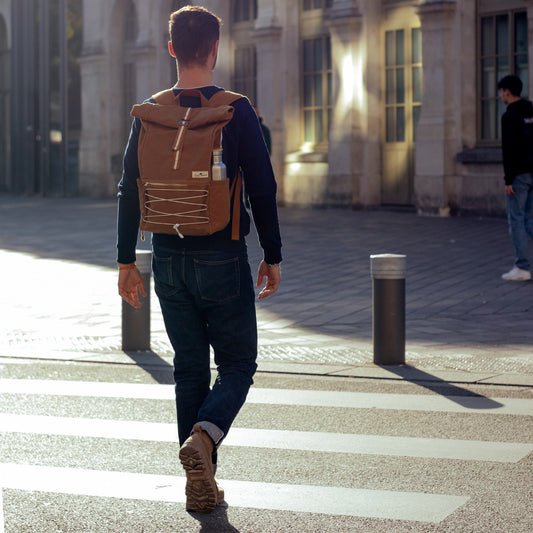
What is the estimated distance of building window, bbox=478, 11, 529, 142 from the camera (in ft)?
60.2

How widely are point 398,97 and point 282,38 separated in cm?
344

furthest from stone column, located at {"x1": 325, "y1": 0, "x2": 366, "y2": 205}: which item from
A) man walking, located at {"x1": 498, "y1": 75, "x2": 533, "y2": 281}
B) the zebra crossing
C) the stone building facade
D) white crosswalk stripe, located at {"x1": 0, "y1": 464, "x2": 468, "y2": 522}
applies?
white crosswalk stripe, located at {"x1": 0, "y1": 464, "x2": 468, "y2": 522}

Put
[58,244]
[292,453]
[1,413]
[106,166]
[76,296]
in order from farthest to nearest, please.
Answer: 1. [106,166]
2. [58,244]
3. [76,296]
4. [1,413]
5. [292,453]

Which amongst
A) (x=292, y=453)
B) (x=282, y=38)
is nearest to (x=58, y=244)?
(x=282, y=38)

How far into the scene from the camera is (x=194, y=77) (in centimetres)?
409

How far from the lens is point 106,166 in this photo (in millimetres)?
29672

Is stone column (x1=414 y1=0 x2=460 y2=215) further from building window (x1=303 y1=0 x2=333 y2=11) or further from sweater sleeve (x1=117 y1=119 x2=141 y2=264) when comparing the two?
sweater sleeve (x1=117 y1=119 x2=141 y2=264)

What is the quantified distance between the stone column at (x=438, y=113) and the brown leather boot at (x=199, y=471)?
15310 millimetres

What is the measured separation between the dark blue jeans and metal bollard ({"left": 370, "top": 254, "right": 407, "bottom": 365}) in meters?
2.70

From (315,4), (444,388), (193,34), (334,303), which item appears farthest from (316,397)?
(315,4)

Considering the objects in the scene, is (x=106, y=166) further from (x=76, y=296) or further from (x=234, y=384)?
(x=234, y=384)

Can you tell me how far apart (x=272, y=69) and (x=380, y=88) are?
119 inches

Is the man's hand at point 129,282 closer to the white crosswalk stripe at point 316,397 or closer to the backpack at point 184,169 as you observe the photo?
the backpack at point 184,169

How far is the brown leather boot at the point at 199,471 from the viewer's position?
3928 mm
